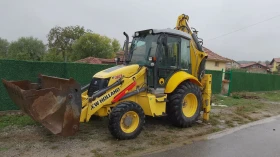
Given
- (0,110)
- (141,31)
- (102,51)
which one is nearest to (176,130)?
(141,31)

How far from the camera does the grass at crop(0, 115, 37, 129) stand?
22.5 feet

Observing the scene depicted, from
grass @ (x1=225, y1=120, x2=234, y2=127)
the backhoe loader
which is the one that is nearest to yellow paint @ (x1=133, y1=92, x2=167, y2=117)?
the backhoe loader

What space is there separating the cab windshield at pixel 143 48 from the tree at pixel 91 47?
3831 centimetres

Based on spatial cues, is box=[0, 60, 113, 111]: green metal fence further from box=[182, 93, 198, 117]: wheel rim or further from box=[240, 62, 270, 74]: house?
box=[240, 62, 270, 74]: house

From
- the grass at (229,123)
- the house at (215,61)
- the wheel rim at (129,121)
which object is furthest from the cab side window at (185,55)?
the house at (215,61)

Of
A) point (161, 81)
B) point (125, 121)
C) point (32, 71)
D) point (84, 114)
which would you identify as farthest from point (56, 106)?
point (32, 71)

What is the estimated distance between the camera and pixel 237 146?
6.03 metres

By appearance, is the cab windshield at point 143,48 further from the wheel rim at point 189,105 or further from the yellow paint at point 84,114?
the yellow paint at point 84,114

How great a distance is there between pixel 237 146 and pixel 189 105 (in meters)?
1.93

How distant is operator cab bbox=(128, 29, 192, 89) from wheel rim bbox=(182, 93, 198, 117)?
2.64ft

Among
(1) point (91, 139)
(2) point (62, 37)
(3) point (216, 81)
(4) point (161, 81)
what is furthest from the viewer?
(2) point (62, 37)

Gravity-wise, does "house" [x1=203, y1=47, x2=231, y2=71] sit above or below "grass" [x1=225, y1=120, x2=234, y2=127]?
above

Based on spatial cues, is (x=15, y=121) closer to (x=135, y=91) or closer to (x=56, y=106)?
(x=56, y=106)

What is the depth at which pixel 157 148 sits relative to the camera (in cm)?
558
